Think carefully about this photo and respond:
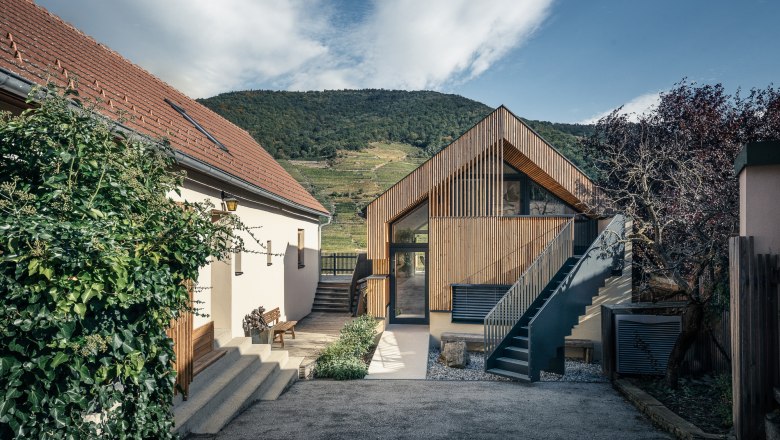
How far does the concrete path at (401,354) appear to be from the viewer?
896 cm

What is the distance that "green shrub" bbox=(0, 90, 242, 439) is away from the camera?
7.89ft

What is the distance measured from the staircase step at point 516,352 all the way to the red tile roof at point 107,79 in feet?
22.1

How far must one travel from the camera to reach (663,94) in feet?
42.0

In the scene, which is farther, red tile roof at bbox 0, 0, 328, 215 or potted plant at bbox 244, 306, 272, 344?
potted plant at bbox 244, 306, 272, 344

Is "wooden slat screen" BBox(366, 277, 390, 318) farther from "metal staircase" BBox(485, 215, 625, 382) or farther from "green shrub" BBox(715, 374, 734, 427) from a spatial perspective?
"green shrub" BBox(715, 374, 734, 427)

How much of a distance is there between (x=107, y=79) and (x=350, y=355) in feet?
23.0

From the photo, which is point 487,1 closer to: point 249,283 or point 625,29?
point 625,29

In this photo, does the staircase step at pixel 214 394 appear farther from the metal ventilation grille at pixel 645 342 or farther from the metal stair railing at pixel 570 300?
the metal ventilation grille at pixel 645 342

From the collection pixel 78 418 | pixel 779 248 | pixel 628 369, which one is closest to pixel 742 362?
pixel 779 248

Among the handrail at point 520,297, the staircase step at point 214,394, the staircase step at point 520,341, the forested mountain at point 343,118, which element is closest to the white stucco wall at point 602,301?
the handrail at point 520,297

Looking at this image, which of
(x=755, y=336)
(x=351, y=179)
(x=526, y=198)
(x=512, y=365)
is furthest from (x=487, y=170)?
(x=351, y=179)

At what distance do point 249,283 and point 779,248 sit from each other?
925 centimetres

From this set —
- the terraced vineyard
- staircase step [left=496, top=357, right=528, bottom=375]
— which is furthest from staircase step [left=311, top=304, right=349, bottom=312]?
the terraced vineyard

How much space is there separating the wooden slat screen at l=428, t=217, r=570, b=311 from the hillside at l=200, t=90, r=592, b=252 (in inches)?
845
